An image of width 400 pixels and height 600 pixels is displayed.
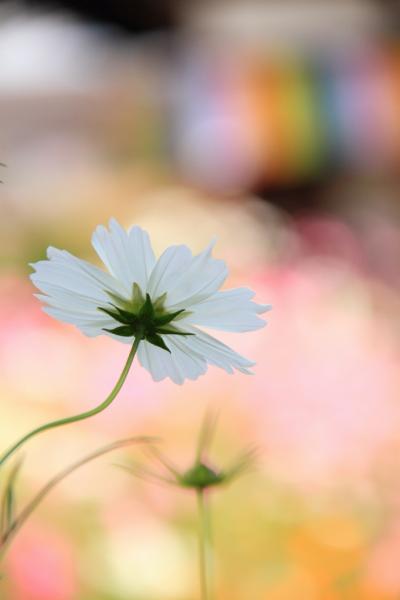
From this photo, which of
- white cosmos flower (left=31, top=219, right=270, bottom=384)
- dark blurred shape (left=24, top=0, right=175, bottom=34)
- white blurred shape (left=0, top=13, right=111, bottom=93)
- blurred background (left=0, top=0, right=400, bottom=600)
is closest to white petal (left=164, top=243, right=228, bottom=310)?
white cosmos flower (left=31, top=219, right=270, bottom=384)

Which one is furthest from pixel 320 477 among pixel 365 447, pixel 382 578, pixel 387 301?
pixel 387 301

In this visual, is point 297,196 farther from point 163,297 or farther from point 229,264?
point 163,297

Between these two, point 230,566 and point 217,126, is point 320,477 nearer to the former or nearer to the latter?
point 230,566

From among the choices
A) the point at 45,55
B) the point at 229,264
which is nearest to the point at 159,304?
the point at 229,264

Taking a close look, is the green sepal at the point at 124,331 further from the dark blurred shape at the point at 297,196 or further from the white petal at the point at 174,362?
the dark blurred shape at the point at 297,196

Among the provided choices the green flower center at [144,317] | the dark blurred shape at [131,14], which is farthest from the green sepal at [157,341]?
the dark blurred shape at [131,14]

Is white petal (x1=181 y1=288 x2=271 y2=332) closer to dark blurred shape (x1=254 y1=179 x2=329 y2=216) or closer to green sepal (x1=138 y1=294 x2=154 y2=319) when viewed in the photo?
green sepal (x1=138 y1=294 x2=154 y2=319)

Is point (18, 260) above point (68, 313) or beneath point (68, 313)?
above
